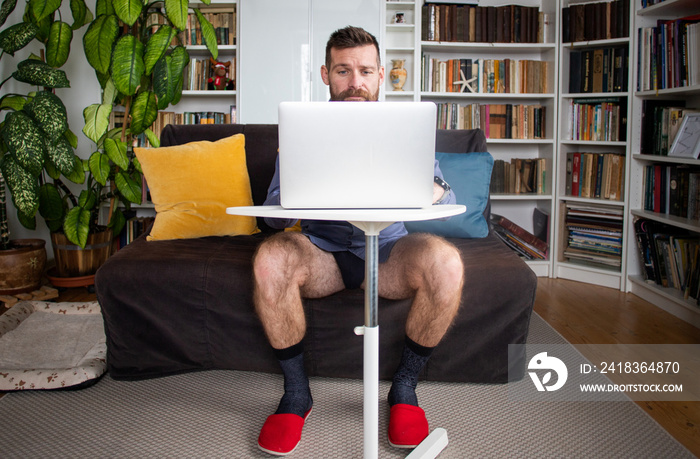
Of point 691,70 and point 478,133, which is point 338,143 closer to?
point 478,133

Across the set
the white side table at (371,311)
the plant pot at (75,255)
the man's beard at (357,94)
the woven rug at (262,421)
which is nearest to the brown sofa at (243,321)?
the woven rug at (262,421)

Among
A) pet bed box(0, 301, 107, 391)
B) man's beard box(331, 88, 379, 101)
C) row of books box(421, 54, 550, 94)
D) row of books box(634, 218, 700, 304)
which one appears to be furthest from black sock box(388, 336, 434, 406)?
row of books box(421, 54, 550, 94)

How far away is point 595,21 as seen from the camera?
3.13m

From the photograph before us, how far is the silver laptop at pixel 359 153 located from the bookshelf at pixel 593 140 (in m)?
2.33

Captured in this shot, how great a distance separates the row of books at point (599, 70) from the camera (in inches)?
120

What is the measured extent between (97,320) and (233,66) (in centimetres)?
191

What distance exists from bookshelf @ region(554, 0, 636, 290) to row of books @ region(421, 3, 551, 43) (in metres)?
0.20

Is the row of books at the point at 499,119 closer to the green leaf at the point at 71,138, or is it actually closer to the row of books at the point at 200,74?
the row of books at the point at 200,74

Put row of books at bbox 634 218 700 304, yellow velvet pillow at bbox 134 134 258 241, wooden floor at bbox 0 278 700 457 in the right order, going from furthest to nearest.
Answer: row of books at bbox 634 218 700 304, wooden floor at bbox 0 278 700 457, yellow velvet pillow at bbox 134 134 258 241

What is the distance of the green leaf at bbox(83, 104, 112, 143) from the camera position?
2777 mm

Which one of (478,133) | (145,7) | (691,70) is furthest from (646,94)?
(145,7)

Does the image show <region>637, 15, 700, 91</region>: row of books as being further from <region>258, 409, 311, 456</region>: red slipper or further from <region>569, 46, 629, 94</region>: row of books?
<region>258, 409, 311, 456</region>: red slipper

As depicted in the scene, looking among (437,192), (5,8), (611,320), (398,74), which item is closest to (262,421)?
(437,192)

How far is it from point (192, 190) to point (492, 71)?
85.1 inches
